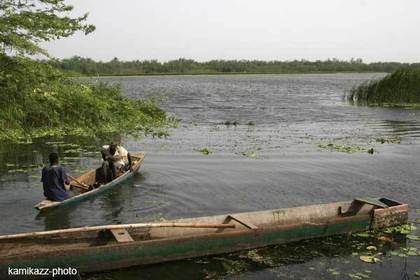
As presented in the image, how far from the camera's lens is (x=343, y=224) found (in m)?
11.1

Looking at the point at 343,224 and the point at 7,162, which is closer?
the point at 343,224

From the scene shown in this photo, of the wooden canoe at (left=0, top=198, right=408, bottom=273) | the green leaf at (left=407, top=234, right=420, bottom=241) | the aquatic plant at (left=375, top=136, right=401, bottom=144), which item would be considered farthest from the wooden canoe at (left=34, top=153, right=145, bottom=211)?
the aquatic plant at (left=375, top=136, right=401, bottom=144)

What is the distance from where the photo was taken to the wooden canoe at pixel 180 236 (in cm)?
862

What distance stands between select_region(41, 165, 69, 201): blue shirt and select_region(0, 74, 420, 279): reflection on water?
59 cm

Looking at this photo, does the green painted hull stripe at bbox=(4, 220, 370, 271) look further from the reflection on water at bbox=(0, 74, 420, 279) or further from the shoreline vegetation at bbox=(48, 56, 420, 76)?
the shoreline vegetation at bbox=(48, 56, 420, 76)

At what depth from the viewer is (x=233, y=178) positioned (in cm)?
1702

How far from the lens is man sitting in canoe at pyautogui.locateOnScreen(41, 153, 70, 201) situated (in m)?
12.1

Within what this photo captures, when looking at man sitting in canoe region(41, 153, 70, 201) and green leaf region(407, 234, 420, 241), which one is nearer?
green leaf region(407, 234, 420, 241)

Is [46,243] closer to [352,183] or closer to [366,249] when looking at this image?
[366,249]

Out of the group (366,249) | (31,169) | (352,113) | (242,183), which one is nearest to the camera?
(366,249)

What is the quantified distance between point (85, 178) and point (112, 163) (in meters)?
0.98

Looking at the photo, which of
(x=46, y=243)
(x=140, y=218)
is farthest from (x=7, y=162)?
(x=46, y=243)

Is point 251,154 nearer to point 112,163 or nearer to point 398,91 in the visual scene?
point 112,163

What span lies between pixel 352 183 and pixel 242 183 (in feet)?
12.2
